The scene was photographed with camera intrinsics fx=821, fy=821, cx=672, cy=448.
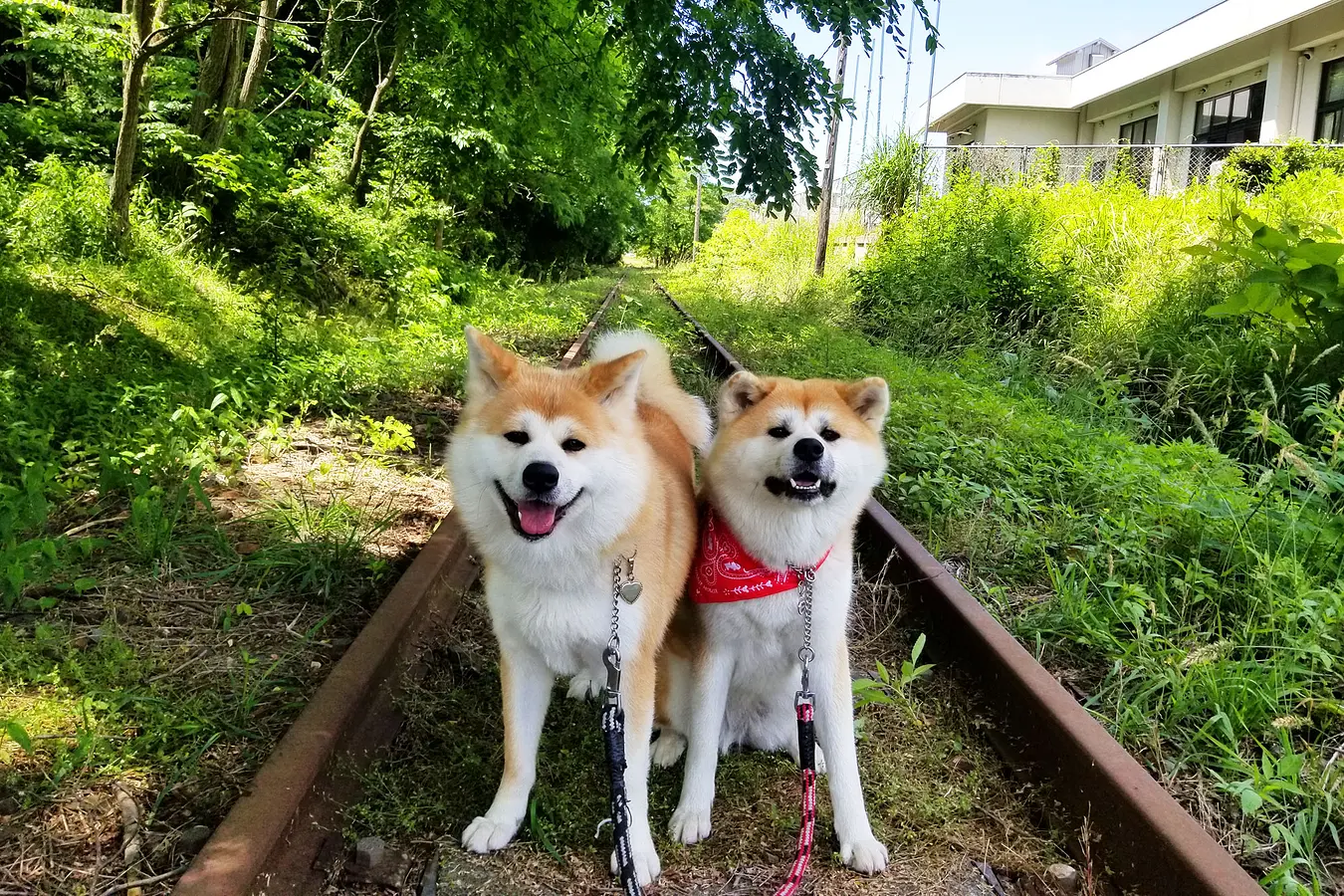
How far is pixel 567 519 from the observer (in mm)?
2307

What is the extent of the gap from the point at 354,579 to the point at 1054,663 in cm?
293

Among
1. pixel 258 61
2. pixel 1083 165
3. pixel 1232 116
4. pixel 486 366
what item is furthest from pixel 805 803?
pixel 1232 116

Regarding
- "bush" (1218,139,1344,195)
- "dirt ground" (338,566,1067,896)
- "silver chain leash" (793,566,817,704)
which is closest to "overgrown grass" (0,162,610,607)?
"dirt ground" (338,566,1067,896)

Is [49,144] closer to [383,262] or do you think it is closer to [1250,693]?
[383,262]

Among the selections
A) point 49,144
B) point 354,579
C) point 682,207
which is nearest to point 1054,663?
point 354,579

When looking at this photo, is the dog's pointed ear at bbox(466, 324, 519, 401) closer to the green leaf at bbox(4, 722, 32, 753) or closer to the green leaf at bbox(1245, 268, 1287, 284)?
the green leaf at bbox(4, 722, 32, 753)

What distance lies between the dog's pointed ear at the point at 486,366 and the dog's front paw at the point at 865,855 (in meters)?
1.71

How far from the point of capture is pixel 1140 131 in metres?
26.9

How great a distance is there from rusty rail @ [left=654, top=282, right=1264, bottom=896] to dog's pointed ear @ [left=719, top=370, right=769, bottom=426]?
1270mm

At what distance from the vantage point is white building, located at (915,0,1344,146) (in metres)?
19.2

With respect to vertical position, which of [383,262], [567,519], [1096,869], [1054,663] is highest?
[383,262]

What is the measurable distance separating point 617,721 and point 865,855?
81cm

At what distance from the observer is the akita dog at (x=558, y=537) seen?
2297 millimetres

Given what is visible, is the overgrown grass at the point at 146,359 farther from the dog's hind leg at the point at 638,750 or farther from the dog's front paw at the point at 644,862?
the dog's front paw at the point at 644,862
